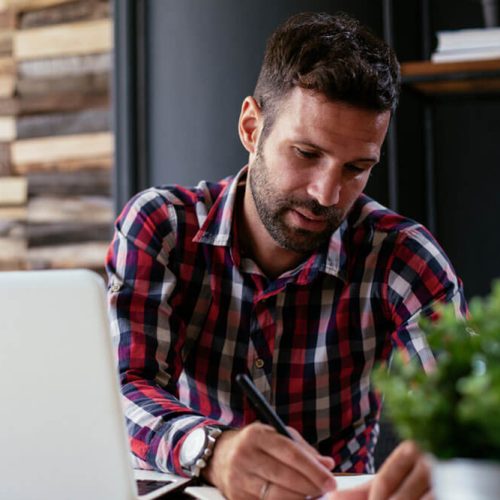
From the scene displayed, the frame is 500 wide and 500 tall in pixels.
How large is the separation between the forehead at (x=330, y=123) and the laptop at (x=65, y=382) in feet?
2.43

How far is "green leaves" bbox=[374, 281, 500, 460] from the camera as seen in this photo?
0.63 meters

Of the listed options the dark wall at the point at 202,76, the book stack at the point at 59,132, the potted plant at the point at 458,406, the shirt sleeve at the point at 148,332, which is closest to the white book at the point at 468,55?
the dark wall at the point at 202,76

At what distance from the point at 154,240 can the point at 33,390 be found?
76cm

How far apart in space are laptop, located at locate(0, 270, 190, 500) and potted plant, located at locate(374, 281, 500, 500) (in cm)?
42

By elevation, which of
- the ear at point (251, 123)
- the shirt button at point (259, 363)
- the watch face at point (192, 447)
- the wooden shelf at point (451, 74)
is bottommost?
the shirt button at point (259, 363)

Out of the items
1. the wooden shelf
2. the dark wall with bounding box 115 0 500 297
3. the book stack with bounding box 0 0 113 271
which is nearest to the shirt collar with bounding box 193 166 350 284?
the wooden shelf

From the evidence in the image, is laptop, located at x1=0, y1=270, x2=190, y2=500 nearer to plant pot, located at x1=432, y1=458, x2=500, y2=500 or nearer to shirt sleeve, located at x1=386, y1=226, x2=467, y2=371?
plant pot, located at x1=432, y1=458, x2=500, y2=500

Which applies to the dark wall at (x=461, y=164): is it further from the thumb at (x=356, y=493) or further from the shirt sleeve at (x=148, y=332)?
the thumb at (x=356, y=493)

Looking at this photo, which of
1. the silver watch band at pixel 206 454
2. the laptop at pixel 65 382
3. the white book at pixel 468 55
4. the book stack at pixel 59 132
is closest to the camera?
the laptop at pixel 65 382

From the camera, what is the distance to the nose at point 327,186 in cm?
165

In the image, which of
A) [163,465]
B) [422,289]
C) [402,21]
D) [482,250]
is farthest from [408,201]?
[163,465]

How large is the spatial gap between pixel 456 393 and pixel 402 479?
267mm

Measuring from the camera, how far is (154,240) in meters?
1.79

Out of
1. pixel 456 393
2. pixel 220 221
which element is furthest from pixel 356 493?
pixel 220 221
